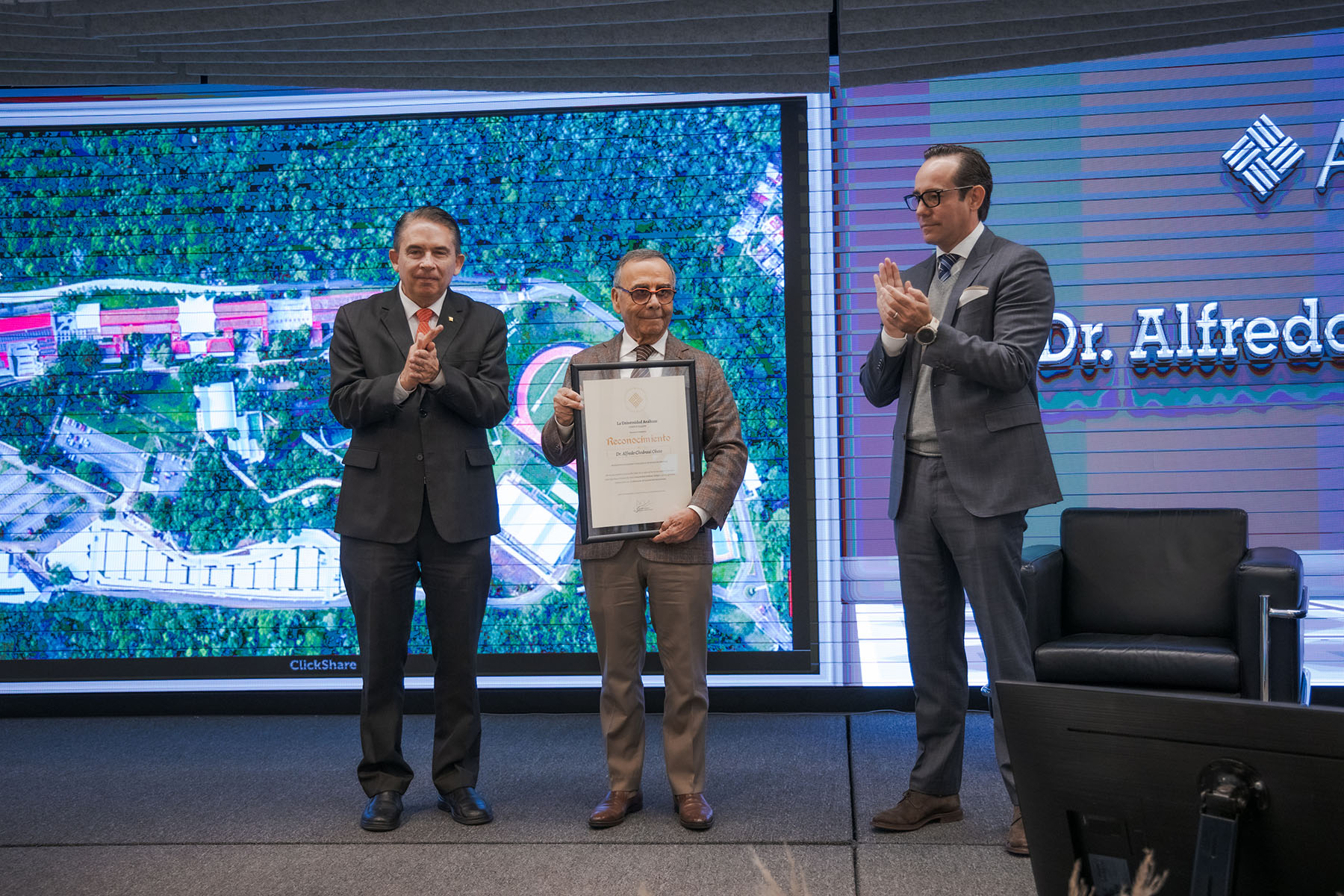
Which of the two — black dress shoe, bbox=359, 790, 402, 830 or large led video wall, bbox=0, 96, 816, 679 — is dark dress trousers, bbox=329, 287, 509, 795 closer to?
black dress shoe, bbox=359, 790, 402, 830

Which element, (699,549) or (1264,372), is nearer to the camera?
(699,549)

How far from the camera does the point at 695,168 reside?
4.66m

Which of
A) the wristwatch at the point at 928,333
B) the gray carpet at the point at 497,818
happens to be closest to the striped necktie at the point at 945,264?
the wristwatch at the point at 928,333

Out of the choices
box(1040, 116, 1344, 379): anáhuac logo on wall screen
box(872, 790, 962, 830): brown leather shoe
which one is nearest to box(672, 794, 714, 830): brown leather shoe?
box(872, 790, 962, 830): brown leather shoe

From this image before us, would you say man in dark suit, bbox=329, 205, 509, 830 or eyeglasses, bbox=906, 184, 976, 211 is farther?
man in dark suit, bbox=329, 205, 509, 830

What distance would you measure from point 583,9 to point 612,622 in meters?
2.18

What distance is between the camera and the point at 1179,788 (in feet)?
3.16

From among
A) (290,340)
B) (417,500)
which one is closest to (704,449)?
(417,500)

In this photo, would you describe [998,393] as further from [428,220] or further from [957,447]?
[428,220]

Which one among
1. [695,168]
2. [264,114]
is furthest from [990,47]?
[264,114]

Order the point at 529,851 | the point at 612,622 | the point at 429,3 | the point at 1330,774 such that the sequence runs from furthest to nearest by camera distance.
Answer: the point at 429,3 < the point at 612,622 < the point at 529,851 < the point at 1330,774

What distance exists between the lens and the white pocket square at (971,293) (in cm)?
302

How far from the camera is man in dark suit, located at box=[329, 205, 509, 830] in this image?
3.28 m

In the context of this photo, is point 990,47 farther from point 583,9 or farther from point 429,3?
point 429,3
